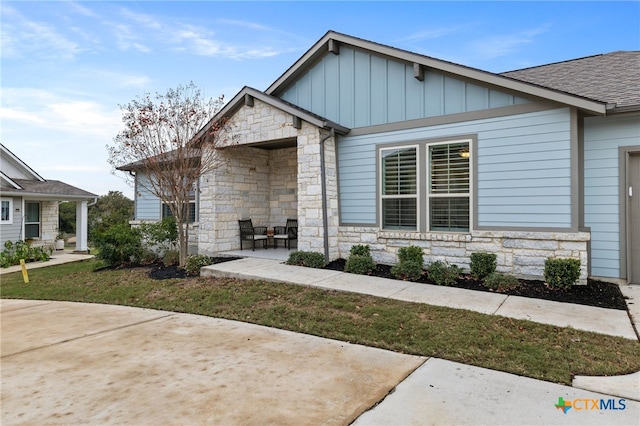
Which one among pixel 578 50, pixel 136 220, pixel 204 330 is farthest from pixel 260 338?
pixel 578 50

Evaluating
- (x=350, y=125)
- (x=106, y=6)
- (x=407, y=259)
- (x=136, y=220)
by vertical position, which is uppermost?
(x=106, y=6)

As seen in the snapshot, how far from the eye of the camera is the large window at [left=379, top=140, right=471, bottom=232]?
7129mm

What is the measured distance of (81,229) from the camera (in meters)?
17.3

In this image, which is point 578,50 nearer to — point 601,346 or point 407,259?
point 407,259

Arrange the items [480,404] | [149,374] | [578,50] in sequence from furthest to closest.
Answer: [578,50]
[149,374]
[480,404]

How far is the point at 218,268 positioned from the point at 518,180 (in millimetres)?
6132

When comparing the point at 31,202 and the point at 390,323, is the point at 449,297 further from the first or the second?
the point at 31,202

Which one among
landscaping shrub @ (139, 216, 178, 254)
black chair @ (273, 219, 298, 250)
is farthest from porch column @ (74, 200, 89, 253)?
black chair @ (273, 219, 298, 250)

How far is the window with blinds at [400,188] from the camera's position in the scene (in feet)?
25.0

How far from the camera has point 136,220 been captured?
1283 cm

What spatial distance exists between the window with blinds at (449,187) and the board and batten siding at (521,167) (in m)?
0.23

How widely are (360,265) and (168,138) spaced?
17.5ft

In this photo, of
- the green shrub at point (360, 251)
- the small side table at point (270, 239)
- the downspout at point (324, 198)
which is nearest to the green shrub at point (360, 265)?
the green shrub at point (360, 251)

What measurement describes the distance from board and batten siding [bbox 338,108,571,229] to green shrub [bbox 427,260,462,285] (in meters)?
1.09
